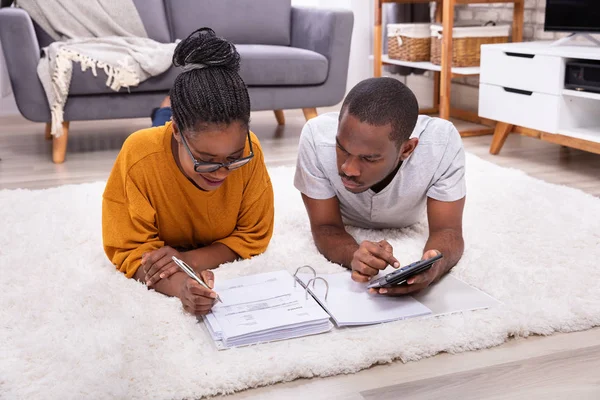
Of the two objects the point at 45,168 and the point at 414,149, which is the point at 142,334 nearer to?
the point at 414,149

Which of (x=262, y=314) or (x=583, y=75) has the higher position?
(x=583, y=75)

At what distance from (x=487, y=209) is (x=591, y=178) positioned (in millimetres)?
715

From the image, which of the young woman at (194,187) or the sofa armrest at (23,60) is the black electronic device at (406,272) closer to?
the young woman at (194,187)

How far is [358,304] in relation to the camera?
1.44 meters

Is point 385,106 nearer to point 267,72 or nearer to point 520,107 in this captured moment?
point 520,107

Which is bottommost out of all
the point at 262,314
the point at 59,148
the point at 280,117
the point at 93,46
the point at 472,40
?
the point at 280,117

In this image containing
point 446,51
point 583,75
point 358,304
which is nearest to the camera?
point 358,304

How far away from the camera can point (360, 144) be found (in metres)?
1.44

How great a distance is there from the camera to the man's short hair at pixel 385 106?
145 cm

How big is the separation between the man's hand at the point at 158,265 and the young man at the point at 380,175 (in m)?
0.40

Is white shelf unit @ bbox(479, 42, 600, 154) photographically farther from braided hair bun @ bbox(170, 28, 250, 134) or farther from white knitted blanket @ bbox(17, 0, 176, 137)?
braided hair bun @ bbox(170, 28, 250, 134)

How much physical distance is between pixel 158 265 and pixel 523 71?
2028 mm

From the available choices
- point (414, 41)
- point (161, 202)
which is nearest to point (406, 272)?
point (161, 202)

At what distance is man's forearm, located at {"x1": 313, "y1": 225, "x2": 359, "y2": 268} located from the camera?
165 cm
